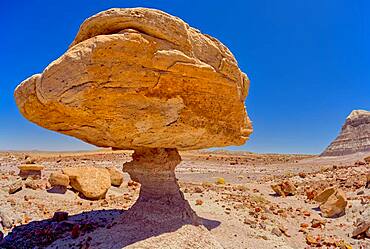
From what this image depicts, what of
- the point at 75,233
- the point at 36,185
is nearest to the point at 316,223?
the point at 75,233

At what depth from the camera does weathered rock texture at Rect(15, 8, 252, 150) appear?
6.85m

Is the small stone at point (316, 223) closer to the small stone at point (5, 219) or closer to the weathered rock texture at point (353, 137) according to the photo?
the small stone at point (5, 219)

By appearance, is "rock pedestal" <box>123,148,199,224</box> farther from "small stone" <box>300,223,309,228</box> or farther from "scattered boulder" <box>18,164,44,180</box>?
"scattered boulder" <box>18,164,44,180</box>

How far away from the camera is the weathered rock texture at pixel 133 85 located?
685 centimetres

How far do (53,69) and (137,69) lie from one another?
5.99 ft

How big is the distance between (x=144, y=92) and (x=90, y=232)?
14.9 feet

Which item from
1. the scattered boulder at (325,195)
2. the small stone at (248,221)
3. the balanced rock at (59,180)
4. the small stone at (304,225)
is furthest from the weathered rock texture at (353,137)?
the balanced rock at (59,180)

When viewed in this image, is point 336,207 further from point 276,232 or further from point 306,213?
point 276,232

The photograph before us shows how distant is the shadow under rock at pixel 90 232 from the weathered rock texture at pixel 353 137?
42606 mm

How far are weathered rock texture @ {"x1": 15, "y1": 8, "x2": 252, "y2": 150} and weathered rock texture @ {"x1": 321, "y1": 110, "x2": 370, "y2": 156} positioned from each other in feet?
144

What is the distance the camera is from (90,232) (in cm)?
904

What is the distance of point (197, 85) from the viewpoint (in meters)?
8.05

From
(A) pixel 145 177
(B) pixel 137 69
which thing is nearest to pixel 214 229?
(A) pixel 145 177

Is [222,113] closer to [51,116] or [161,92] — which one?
[161,92]
